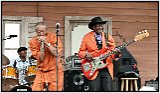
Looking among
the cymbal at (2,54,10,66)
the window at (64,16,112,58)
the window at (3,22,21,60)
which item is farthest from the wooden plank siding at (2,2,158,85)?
the cymbal at (2,54,10,66)

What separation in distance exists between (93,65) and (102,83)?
0.24 meters

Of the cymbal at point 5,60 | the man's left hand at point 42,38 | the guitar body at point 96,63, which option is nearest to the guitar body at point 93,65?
the guitar body at point 96,63

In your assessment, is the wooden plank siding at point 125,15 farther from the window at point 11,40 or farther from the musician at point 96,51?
the musician at point 96,51

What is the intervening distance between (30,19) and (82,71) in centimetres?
182

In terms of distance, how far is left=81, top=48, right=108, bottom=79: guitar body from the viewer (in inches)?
241

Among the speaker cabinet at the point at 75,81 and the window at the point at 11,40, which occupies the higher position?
the window at the point at 11,40

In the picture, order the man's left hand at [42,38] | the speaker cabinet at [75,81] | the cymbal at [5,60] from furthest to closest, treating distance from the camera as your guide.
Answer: the cymbal at [5,60], the speaker cabinet at [75,81], the man's left hand at [42,38]

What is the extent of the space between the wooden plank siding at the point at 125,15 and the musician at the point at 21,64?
733mm

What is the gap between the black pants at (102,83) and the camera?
603cm

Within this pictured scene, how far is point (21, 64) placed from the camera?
742 cm

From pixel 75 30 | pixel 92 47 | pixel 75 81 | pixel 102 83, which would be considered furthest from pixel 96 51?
pixel 75 30

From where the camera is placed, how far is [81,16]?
8.29 meters

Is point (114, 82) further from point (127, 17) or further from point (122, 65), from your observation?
point (127, 17)

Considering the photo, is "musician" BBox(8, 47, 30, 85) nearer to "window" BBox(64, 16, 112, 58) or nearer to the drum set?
the drum set
